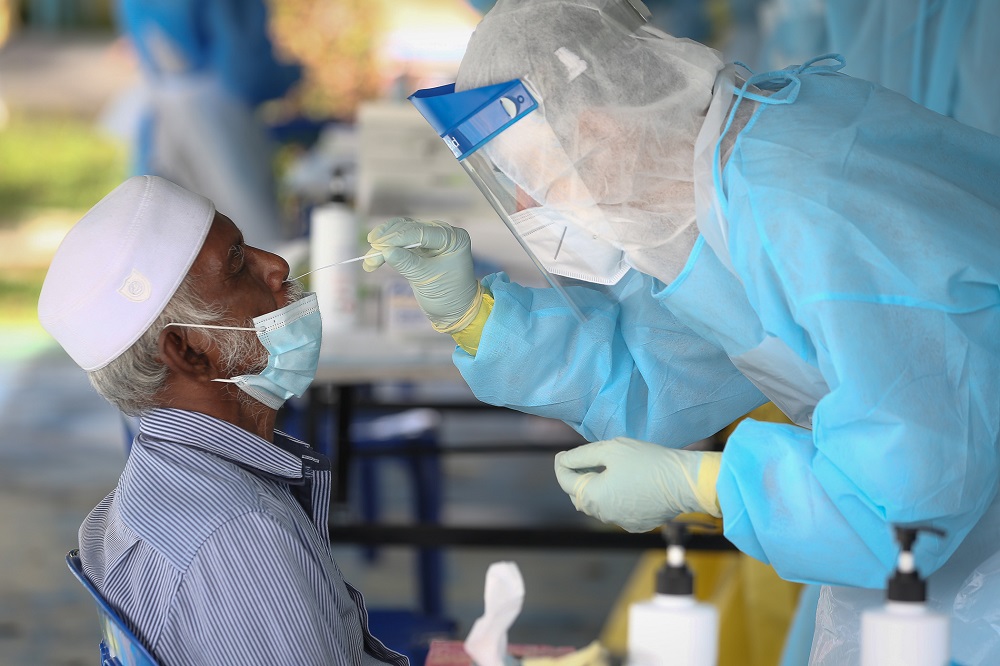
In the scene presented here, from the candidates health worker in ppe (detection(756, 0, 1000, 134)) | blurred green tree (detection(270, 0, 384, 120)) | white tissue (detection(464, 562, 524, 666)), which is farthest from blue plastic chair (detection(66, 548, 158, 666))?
blurred green tree (detection(270, 0, 384, 120))

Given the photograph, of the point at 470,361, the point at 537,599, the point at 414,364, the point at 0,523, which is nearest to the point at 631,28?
the point at 470,361

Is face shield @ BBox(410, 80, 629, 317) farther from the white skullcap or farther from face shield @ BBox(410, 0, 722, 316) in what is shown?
the white skullcap

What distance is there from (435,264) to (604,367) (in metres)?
0.29

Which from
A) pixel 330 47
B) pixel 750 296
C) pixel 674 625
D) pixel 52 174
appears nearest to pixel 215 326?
pixel 750 296

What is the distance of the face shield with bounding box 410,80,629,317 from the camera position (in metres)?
1.40

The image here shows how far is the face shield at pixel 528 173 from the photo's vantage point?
140 centimetres

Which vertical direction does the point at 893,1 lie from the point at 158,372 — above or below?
above

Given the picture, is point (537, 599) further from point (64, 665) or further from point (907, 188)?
point (907, 188)

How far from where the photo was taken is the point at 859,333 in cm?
118

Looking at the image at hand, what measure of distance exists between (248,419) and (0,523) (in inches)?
141

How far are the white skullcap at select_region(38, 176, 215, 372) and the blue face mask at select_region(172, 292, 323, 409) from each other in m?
0.13

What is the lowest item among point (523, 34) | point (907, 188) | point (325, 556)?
point (325, 556)

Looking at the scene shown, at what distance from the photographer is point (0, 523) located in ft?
15.5

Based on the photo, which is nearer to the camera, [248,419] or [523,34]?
[523,34]
